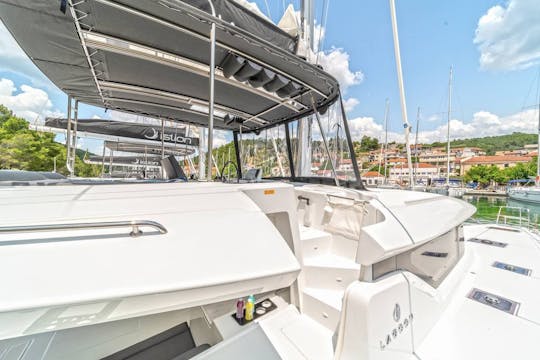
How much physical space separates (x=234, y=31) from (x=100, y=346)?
2.14m

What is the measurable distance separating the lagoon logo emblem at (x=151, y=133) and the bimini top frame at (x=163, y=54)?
167 cm

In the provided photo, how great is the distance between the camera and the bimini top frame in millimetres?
1482

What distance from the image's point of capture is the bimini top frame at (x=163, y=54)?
1.48 m

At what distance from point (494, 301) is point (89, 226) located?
311cm

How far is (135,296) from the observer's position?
0.73 metres

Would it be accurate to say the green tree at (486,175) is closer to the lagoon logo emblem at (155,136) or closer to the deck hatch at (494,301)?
the deck hatch at (494,301)

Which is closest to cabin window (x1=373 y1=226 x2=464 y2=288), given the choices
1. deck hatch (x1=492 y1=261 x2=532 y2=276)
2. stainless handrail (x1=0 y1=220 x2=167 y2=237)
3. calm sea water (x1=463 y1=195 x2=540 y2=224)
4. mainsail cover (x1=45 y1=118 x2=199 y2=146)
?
deck hatch (x1=492 y1=261 x2=532 y2=276)

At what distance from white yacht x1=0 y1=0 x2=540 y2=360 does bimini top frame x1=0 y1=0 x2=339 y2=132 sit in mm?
15

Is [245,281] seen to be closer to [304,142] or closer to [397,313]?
[397,313]

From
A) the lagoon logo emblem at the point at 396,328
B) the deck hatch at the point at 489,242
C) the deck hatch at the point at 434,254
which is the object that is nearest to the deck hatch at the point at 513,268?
the deck hatch at the point at 489,242

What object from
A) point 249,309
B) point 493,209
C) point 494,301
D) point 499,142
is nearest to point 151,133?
point 249,309

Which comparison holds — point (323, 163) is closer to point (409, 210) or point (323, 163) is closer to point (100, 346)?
point (409, 210)

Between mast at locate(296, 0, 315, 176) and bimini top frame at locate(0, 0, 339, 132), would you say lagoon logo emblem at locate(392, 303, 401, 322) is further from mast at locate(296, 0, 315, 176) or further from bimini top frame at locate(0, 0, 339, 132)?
mast at locate(296, 0, 315, 176)

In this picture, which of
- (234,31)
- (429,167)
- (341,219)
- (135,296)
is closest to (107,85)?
(234,31)
